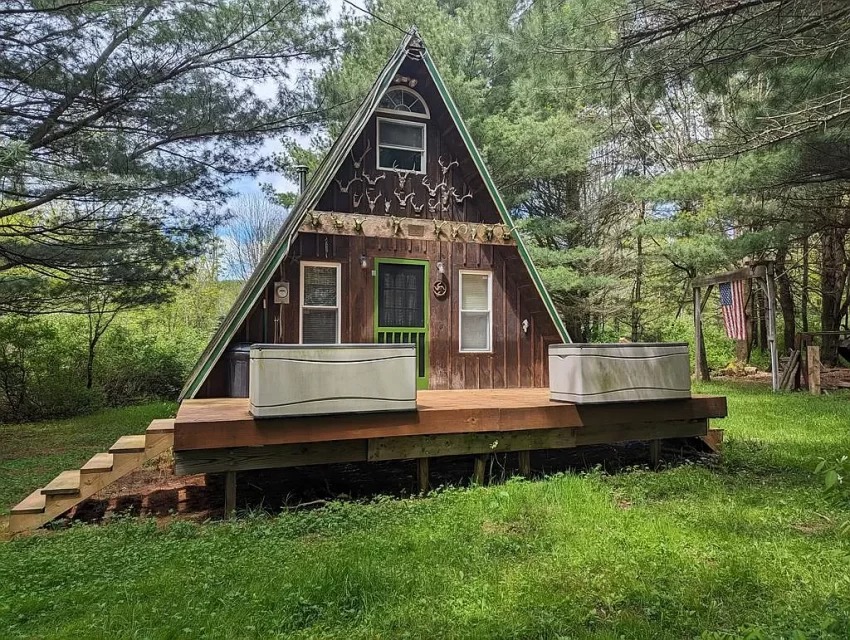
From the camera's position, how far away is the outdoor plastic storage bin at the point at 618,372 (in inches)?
242

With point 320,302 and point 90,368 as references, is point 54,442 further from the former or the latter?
point 320,302

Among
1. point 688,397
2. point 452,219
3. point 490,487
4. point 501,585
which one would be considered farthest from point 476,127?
point 501,585

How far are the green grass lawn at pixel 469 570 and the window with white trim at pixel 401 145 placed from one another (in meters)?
4.88

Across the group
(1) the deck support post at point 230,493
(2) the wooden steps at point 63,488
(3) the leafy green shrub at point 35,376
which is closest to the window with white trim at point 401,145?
(1) the deck support post at point 230,493

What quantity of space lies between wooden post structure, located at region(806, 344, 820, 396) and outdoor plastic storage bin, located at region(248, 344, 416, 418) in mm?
11936

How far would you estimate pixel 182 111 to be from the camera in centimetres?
932

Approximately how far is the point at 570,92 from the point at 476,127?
8640mm

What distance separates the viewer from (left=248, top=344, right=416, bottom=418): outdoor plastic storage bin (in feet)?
16.6

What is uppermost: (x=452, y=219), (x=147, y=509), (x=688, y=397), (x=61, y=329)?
(x=452, y=219)

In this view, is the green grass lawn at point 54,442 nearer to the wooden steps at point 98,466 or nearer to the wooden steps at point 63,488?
the wooden steps at point 63,488

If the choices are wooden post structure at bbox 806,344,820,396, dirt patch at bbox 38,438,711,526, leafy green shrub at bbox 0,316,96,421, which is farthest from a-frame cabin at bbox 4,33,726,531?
leafy green shrub at bbox 0,316,96,421

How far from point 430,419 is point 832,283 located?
1653 cm

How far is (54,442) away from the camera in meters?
9.98

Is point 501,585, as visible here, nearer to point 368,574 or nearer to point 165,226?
point 368,574
